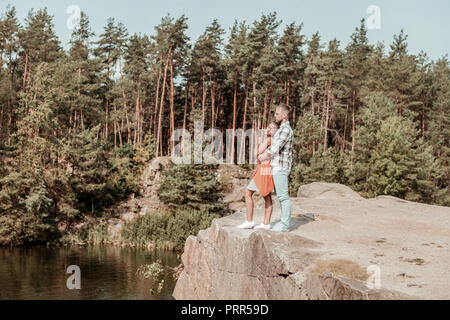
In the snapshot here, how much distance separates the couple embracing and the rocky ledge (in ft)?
1.75

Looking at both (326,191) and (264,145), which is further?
(326,191)

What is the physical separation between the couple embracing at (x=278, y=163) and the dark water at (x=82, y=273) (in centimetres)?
1007

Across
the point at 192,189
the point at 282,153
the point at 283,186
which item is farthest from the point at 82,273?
the point at 282,153

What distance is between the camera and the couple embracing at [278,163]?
7185 millimetres

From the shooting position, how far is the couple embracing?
23.6ft

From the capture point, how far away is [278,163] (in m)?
Answer: 7.26

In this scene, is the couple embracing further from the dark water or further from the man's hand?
the dark water

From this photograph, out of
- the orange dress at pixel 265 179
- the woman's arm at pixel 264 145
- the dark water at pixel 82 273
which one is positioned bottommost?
the dark water at pixel 82 273

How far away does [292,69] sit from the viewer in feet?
140

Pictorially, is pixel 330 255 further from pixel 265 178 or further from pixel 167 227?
pixel 167 227

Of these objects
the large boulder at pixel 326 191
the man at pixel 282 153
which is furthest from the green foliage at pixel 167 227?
the man at pixel 282 153

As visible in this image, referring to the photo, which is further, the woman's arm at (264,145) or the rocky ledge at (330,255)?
the woman's arm at (264,145)

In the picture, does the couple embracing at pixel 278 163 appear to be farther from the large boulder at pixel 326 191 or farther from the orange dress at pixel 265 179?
the large boulder at pixel 326 191

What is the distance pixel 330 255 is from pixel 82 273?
17.0 meters
